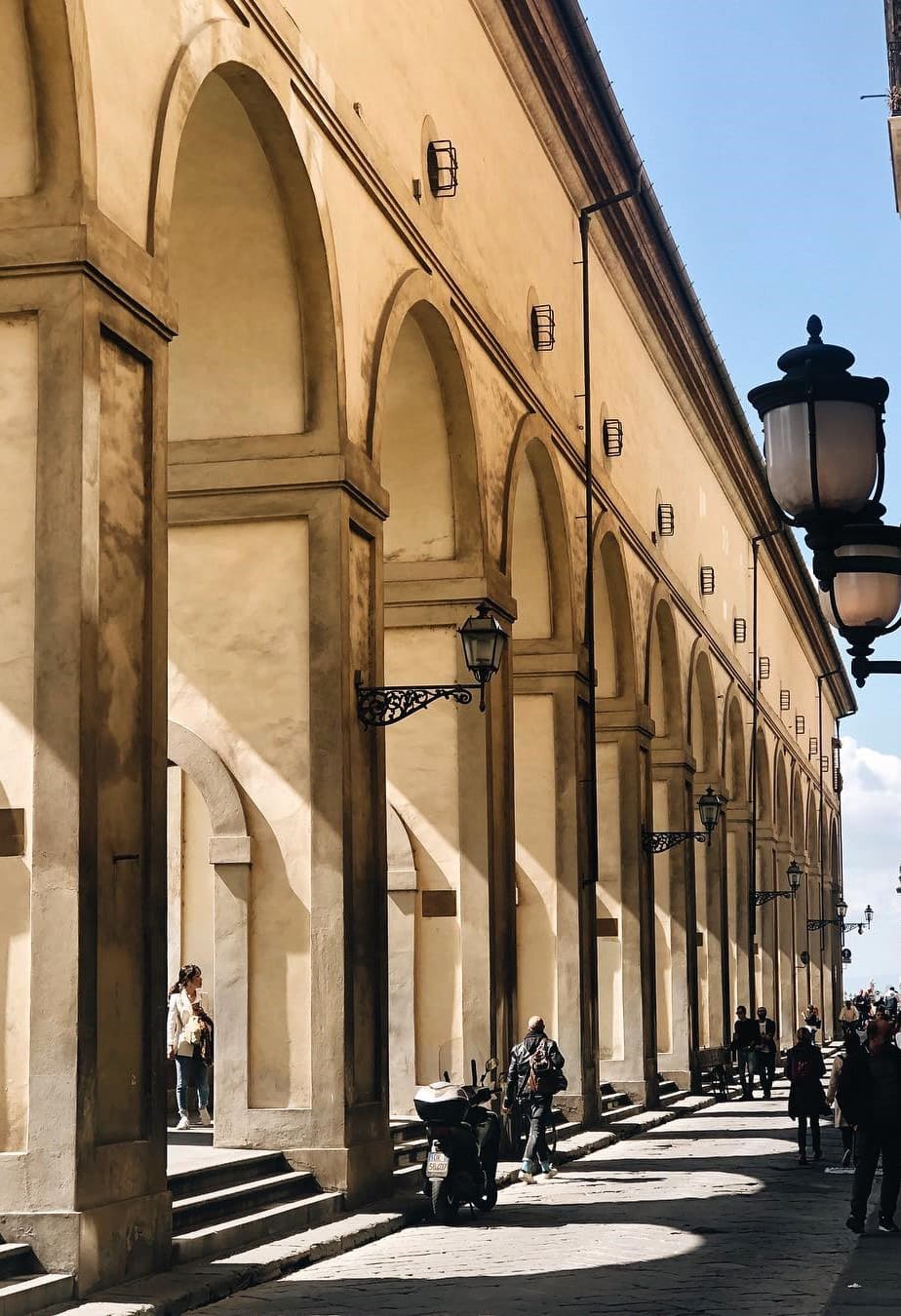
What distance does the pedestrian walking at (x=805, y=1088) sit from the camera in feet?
65.6

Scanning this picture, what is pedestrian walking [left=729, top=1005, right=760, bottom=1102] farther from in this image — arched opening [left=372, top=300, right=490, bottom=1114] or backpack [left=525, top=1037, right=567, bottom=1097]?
backpack [left=525, top=1037, right=567, bottom=1097]

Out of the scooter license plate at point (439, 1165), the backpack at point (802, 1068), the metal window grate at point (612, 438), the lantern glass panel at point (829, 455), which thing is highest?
the metal window grate at point (612, 438)

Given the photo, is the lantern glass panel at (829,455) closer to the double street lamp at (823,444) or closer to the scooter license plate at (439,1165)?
the double street lamp at (823,444)

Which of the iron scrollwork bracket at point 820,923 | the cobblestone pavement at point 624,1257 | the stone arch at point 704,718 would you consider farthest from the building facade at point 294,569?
the iron scrollwork bracket at point 820,923

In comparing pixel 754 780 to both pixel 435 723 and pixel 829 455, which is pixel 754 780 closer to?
pixel 435 723

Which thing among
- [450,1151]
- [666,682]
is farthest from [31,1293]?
[666,682]

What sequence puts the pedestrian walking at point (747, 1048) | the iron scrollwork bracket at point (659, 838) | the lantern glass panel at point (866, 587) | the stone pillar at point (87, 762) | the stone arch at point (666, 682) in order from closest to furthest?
1. the lantern glass panel at point (866, 587)
2. the stone pillar at point (87, 762)
3. the iron scrollwork bracket at point (659, 838)
4. the stone arch at point (666, 682)
5. the pedestrian walking at point (747, 1048)

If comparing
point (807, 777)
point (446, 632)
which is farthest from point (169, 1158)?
point (807, 777)

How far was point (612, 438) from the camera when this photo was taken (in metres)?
26.8

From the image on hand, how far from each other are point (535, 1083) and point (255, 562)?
5677 millimetres

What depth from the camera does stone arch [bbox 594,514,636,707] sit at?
1067 inches

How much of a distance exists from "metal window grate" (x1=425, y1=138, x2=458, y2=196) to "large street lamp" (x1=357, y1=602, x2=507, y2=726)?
4.42m

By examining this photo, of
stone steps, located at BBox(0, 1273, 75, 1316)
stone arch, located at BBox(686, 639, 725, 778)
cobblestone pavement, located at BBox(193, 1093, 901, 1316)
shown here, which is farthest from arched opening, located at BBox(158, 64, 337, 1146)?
stone arch, located at BBox(686, 639, 725, 778)

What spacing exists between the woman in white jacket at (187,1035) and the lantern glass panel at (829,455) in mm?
12900
